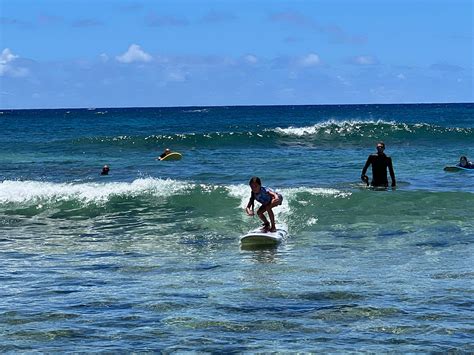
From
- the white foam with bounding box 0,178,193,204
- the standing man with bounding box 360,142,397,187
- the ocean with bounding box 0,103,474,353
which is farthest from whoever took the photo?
the white foam with bounding box 0,178,193,204

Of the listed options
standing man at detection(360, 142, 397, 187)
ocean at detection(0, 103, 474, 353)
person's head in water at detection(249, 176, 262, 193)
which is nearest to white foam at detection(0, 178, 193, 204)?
ocean at detection(0, 103, 474, 353)

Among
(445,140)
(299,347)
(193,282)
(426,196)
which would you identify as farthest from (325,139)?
(299,347)

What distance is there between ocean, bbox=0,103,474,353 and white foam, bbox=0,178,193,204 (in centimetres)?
6

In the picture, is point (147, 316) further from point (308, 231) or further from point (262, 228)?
point (308, 231)

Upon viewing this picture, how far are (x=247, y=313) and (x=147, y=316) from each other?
118 cm

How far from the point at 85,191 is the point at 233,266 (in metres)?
12.0

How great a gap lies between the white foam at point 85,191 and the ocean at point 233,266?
0.06m

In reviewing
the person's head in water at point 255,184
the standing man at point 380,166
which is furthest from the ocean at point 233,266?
the person's head in water at point 255,184

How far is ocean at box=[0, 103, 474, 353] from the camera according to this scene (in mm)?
9016

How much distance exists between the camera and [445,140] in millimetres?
48719

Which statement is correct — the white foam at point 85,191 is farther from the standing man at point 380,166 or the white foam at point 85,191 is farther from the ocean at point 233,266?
the standing man at point 380,166

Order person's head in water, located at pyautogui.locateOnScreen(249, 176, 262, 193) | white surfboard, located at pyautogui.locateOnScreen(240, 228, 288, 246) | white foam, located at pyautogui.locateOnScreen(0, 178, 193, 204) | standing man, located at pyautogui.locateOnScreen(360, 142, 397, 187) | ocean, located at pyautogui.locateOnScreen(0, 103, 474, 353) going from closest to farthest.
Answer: ocean, located at pyautogui.locateOnScreen(0, 103, 474, 353), white surfboard, located at pyautogui.locateOnScreen(240, 228, 288, 246), person's head in water, located at pyautogui.locateOnScreen(249, 176, 262, 193), standing man, located at pyautogui.locateOnScreen(360, 142, 397, 187), white foam, located at pyautogui.locateOnScreen(0, 178, 193, 204)

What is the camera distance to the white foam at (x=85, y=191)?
23641 mm

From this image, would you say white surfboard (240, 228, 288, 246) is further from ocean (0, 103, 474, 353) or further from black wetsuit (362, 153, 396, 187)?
black wetsuit (362, 153, 396, 187)
